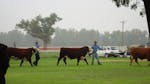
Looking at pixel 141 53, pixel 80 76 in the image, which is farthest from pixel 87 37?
pixel 80 76

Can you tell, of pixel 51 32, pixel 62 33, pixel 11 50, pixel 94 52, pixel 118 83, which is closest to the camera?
pixel 118 83

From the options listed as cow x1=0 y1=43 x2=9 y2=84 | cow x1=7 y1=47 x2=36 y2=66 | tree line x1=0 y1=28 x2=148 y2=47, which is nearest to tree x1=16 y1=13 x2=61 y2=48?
tree line x1=0 y1=28 x2=148 y2=47

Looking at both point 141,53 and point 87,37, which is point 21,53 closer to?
point 141,53

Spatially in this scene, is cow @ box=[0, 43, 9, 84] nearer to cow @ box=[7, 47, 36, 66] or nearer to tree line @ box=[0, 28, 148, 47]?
cow @ box=[7, 47, 36, 66]

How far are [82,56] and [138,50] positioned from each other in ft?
14.5

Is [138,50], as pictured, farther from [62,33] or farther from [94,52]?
[62,33]

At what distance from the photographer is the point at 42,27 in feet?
349

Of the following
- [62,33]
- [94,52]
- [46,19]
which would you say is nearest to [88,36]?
[62,33]

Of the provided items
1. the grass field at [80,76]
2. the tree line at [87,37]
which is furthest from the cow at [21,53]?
the tree line at [87,37]

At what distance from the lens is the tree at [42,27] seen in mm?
104731

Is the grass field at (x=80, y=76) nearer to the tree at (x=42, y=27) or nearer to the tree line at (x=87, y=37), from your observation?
the tree at (x=42, y=27)

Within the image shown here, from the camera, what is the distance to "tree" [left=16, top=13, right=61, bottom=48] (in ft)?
344

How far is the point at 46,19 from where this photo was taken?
350 ft

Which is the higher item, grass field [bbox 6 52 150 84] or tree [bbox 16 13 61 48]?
tree [bbox 16 13 61 48]
